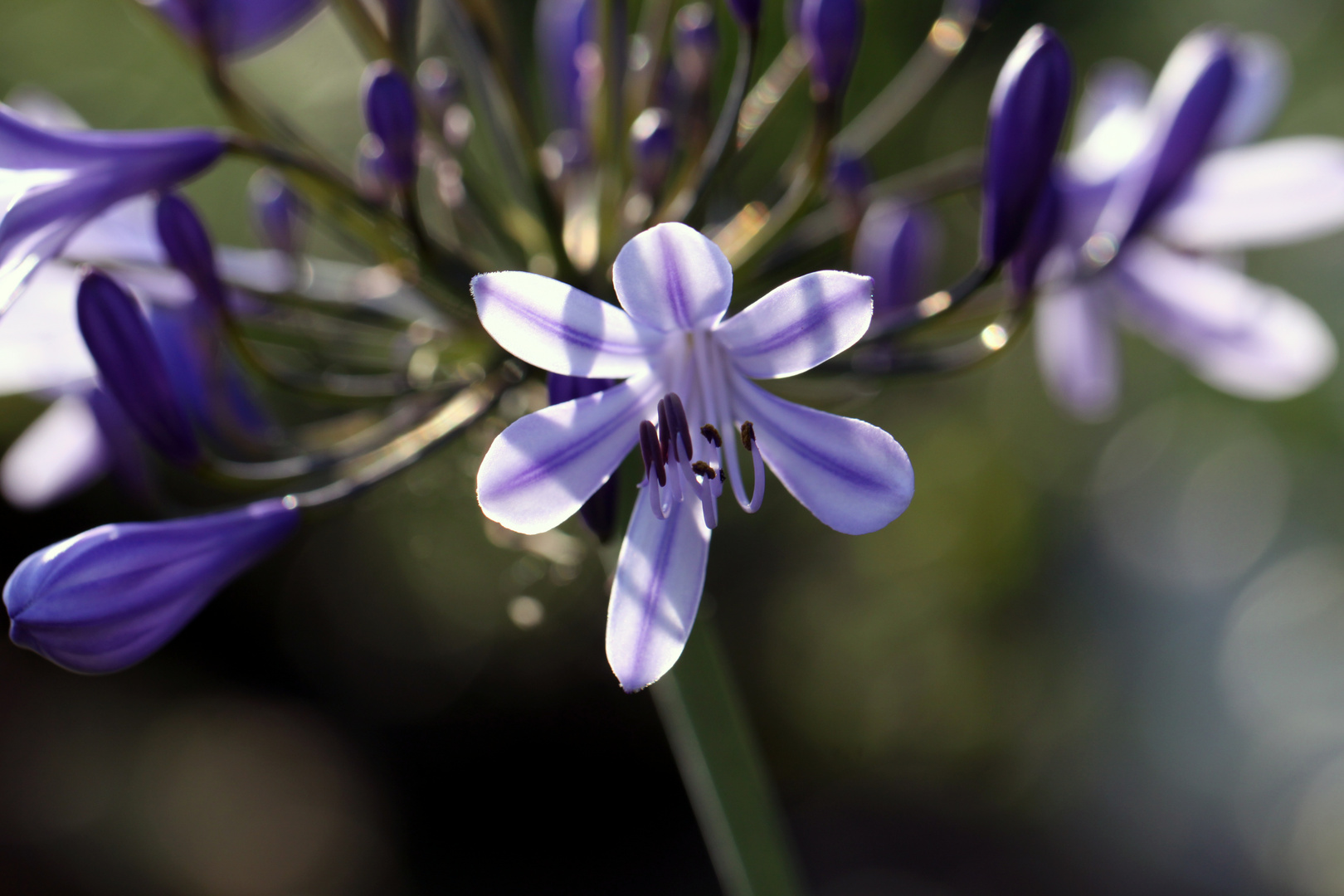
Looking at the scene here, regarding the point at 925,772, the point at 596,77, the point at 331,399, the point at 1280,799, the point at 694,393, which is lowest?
the point at 1280,799

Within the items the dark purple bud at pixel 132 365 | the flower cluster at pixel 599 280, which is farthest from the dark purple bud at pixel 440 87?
the dark purple bud at pixel 132 365

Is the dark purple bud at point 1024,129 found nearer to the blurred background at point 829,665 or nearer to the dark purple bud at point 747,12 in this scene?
the dark purple bud at point 747,12

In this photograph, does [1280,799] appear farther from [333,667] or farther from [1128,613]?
[333,667]

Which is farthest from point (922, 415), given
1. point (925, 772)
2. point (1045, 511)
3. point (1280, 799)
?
point (1280, 799)

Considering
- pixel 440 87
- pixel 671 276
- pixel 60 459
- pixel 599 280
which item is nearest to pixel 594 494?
pixel 671 276

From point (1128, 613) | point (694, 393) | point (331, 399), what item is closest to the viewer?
point (694, 393)

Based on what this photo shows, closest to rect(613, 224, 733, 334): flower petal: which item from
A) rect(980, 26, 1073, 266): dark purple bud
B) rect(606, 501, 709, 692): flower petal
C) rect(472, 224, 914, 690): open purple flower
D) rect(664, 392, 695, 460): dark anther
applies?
rect(472, 224, 914, 690): open purple flower
